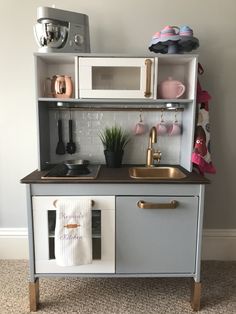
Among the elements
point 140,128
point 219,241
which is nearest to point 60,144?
point 140,128

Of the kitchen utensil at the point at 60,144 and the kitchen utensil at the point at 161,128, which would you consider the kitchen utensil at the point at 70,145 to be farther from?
the kitchen utensil at the point at 161,128

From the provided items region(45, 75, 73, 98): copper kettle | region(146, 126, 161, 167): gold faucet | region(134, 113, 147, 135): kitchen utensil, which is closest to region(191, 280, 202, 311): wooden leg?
region(146, 126, 161, 167): gold faucet

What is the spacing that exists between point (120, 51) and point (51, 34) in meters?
0.53

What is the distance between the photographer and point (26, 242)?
6.48 ft

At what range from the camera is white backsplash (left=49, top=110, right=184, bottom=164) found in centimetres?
187

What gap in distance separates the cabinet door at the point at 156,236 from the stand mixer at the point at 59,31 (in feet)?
3.37

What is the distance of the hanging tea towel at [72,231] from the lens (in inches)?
53.2

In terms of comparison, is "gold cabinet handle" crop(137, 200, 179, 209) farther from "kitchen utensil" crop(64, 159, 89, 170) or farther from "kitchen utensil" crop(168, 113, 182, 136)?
"kitchen utensil" crop(168, 113, 182, 136)

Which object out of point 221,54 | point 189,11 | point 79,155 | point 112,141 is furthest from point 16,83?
point 221,54

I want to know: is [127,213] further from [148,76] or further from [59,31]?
[59,31]

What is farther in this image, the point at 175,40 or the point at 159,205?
the point at 175,40

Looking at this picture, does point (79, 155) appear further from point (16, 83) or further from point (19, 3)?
point (19, 3)

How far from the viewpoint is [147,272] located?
1452 mm

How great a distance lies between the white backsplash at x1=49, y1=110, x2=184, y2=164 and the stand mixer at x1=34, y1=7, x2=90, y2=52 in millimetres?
468
